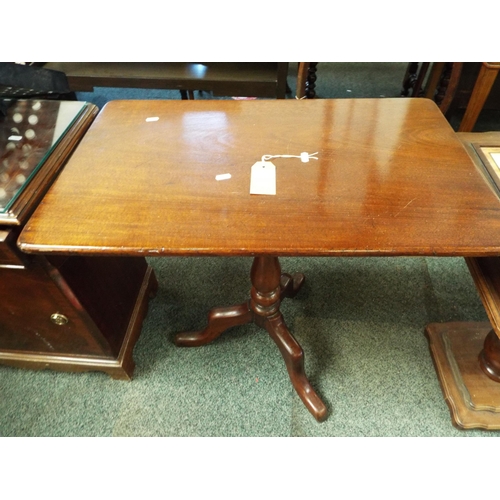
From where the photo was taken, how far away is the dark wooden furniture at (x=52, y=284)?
2.43 ft

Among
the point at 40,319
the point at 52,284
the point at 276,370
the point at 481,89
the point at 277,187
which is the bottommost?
the point at 276,370

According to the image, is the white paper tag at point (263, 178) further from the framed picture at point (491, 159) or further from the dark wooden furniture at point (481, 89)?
the dark wooden furniture at point (481, 89)

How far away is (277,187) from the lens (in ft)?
2.36

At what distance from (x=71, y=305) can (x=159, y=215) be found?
1.38ft

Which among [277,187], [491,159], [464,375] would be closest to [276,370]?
[464,375]

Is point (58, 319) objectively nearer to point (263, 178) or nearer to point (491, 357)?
point (263, 178)

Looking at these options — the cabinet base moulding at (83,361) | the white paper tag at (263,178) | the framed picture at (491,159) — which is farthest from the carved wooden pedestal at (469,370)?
the cabinet base moulding at (83,361)

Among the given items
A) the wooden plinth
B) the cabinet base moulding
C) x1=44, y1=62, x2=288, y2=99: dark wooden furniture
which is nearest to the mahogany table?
the cabinet base moulding

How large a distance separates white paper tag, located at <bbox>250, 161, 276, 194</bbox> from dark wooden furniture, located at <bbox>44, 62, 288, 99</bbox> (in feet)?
3.44

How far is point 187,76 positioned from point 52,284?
49.9 inches

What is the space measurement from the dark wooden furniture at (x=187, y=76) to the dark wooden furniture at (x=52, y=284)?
883 mm

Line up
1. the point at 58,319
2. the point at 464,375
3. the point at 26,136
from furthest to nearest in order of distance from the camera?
the point at 464,375 < the point at 58,319 < the point at 26,136

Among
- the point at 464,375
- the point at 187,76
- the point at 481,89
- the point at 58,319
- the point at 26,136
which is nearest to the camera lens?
the point at 26,136

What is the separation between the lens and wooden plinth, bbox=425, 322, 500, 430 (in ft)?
3.39
